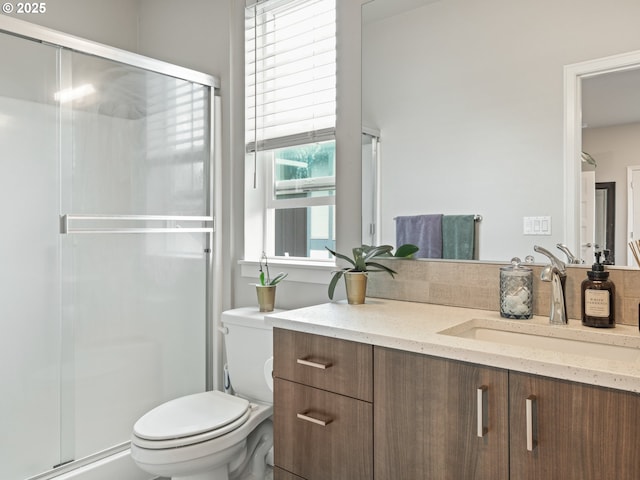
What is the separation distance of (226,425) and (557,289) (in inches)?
47.1

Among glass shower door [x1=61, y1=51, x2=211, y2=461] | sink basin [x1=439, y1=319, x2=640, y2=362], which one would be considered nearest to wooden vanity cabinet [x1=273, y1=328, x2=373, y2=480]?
sink basin [x1=439, y1=319, x2=640, y2=362]

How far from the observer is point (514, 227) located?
141cm

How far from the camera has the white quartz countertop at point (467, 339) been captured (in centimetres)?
86

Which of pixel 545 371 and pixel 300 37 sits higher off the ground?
pixel 300 37

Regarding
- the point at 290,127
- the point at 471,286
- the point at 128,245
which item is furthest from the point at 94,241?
the point at 471,286

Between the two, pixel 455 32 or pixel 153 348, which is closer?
pixel 455 32

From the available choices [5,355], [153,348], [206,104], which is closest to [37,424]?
[5,355]

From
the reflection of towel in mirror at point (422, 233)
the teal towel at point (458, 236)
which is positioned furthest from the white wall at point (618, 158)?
the reflection of towel in mirror at point (422, 233)

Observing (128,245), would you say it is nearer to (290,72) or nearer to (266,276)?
(266,276)

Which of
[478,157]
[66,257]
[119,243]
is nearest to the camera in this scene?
[478,157]

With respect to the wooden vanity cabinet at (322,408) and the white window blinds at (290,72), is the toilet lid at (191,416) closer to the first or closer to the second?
the wooden vanity cabinet at (322,408)

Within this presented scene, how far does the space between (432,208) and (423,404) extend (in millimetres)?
734

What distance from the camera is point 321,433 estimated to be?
124 centimetres

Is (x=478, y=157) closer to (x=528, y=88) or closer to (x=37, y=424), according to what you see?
(x=528, y=88)
